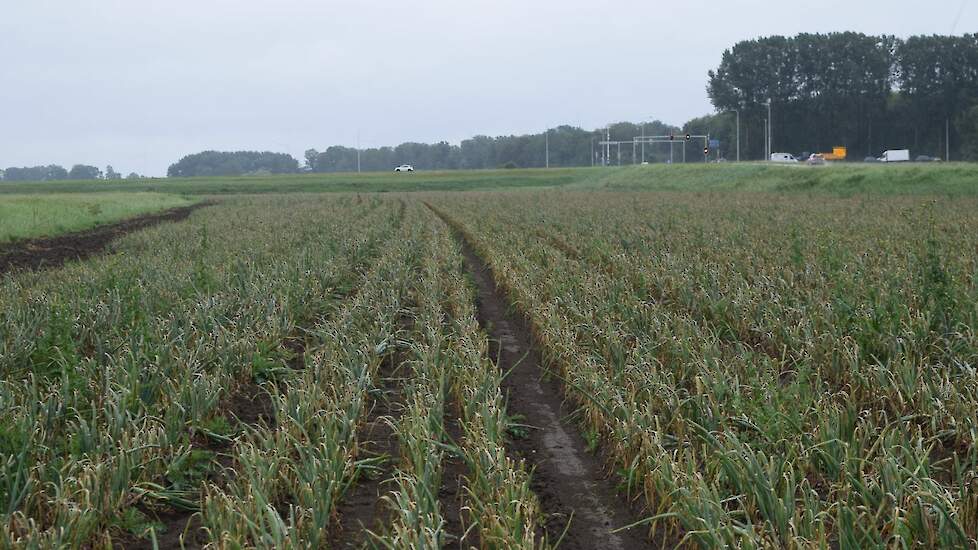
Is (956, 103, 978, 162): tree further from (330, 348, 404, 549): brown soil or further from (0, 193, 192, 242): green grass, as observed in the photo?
(330, 348, 404, 549): brown soil

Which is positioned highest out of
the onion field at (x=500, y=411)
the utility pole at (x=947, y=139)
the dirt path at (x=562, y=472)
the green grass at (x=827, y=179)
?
the utility pole at (x=947, y=139)

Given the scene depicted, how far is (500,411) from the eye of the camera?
20.7 feet

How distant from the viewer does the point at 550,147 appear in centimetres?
17062

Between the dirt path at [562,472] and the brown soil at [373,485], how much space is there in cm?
94

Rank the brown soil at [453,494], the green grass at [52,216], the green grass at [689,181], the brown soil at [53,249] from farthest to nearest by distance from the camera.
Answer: the green grass at [689,181] < the green grass at [52,216] < the brown soil at [53,249] < the brown soil at [453,494]

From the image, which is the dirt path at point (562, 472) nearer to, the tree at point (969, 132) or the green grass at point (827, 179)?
the green grass at point (827, 179)

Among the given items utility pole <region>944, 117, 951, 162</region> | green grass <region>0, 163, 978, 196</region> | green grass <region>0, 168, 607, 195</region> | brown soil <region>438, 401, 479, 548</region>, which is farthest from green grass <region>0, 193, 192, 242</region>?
utility pole <region>944, 117, 951, 162</region>

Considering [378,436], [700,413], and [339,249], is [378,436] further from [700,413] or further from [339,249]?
[339,249]

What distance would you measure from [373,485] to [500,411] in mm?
1079

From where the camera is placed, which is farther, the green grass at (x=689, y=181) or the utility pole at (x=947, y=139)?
the utility pole at (x=947, y=139)

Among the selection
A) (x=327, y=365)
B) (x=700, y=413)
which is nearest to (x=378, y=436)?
(x=327, y=365)

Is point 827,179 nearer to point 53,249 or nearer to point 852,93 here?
point 53,249

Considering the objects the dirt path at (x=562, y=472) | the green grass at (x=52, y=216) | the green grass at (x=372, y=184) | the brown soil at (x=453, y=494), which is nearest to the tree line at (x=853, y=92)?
the green grass at (x=372, y=184)

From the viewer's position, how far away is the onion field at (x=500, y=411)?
4.63m
